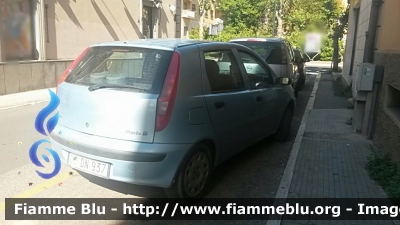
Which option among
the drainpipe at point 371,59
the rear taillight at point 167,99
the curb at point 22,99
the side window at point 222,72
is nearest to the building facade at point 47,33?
the curb at point 22,99

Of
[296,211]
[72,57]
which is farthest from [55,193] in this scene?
[72,57]

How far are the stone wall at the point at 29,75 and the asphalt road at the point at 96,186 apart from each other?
16.2 ft

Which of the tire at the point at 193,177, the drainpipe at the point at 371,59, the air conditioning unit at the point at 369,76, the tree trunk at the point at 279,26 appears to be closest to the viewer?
the tire at the point at 193,177

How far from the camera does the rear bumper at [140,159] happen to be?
3168 millimetres

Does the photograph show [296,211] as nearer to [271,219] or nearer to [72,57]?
[271,219]

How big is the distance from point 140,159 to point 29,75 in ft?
31.6

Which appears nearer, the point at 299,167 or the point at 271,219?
the point at 271,219

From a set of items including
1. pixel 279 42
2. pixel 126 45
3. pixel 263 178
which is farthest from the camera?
pixel 279 42

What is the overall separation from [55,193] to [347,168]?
3673 millimetres

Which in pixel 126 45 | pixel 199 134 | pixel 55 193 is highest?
pixel 126 45

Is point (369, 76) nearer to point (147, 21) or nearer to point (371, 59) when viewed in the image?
point (371, 59)

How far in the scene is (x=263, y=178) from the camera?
4.50 meters

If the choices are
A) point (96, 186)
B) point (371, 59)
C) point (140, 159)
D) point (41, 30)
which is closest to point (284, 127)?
point (371, 59)

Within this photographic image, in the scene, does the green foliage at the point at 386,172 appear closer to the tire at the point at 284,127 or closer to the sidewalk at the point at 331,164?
the sidewalk at the point at 331,164
